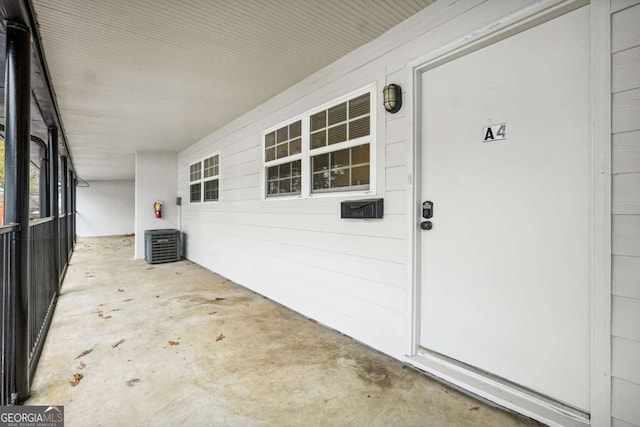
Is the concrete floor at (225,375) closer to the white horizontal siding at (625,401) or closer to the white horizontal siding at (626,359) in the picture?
the white horizontal siding at (625,401)

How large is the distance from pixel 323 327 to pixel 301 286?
22.6 inches

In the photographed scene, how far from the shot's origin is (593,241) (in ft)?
5.27

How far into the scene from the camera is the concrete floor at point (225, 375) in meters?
1.88

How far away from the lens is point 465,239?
2201mm

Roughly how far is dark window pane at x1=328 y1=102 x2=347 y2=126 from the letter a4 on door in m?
1.36

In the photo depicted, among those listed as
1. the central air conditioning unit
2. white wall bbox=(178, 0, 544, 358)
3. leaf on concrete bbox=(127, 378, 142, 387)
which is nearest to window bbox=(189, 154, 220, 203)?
the central air conditioning unit

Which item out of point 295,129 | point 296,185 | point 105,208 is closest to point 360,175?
point 296,185

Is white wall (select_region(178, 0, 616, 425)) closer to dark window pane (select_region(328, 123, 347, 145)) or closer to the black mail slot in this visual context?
the black mail slot

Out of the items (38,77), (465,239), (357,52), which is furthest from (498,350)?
(38,77)

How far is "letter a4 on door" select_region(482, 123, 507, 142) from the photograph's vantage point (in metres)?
2.01

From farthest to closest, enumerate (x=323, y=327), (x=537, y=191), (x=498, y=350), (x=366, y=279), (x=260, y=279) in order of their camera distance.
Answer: (x=260, y=279)
(x=323, y=327)
(x=366, y=279)
(x=498, y=350)
(x=537, y=191)

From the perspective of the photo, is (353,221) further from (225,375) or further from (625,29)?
(625,29)

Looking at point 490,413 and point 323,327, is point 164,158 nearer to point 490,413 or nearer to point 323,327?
point 323,327

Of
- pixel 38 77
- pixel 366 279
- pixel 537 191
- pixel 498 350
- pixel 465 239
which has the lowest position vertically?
pixel 498 350
